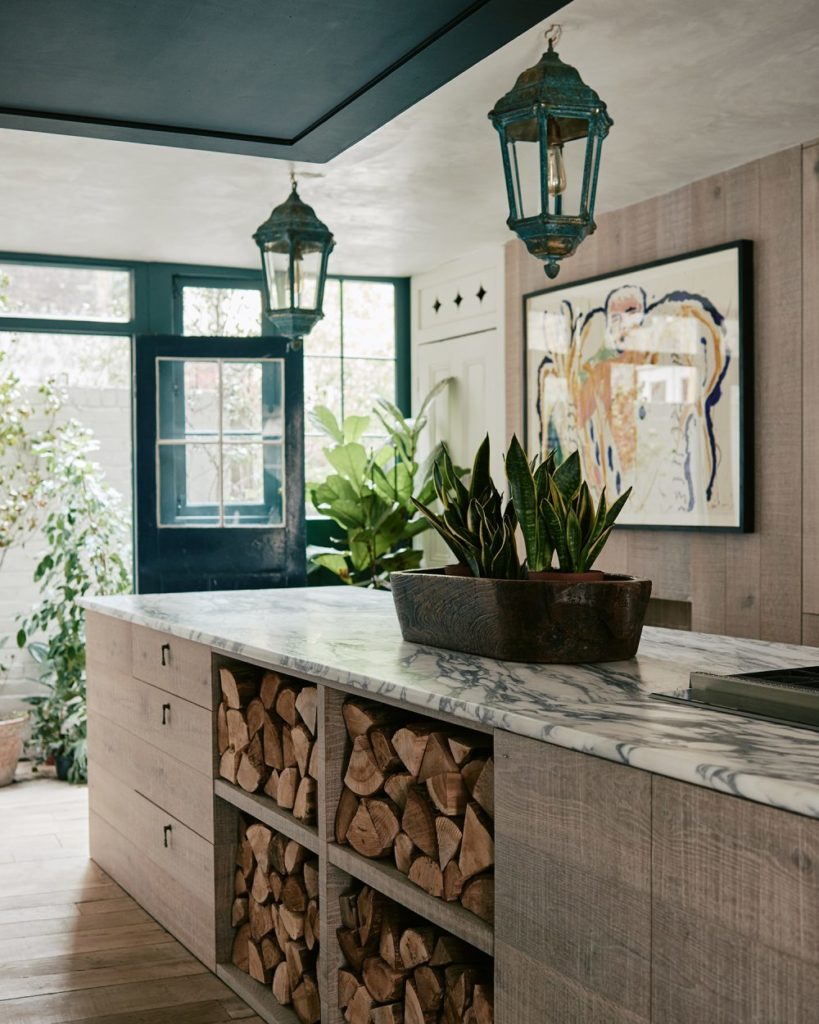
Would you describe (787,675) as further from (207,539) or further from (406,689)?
(207,539)

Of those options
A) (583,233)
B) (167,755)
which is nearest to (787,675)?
(583,233)

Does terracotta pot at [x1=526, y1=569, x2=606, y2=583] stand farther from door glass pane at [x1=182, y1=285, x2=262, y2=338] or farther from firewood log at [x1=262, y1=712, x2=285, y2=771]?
door glass pane at [x1=182, y1=285, x2=262, y2=338]

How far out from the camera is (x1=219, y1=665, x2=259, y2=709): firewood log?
9.95 feet

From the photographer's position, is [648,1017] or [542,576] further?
[542,576]

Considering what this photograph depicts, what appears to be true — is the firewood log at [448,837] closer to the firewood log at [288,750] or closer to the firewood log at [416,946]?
the firewood log at [416,946]

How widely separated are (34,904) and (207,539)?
247cm

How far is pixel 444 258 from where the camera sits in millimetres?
6488

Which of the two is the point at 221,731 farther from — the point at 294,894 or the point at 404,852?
the point at 404,852

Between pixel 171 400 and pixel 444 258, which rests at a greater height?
pixel 444 258

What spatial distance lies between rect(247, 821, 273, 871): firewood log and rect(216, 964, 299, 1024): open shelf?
1.01 feet

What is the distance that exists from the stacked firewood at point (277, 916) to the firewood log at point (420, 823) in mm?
566

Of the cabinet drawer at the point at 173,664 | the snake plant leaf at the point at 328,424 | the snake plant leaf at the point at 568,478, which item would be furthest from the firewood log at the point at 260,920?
the snake plant leaf at the point at 328,424

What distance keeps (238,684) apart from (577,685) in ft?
3.95

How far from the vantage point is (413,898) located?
2.21 metres
